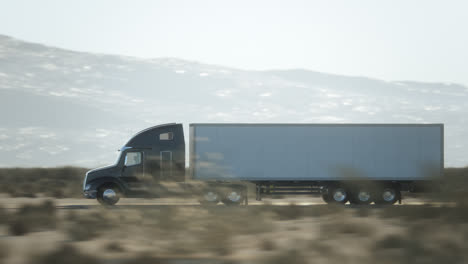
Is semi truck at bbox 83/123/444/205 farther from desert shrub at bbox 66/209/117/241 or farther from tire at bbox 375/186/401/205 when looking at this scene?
desert shrub at bbox 66/209/117/241

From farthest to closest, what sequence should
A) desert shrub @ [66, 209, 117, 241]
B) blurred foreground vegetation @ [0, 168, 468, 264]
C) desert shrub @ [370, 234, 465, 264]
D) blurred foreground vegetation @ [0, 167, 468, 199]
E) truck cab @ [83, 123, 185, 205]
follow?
blurred foreground vegetation @ [0, 167, 468, 199] → truck cab @ [83, 123, 185, 205] → desert shrub @ [66, 209, 117, 241] → blurred foreground vegetation @ [0, 168, 468, 264] → desert shrub @ [370, 234, 465, 264]

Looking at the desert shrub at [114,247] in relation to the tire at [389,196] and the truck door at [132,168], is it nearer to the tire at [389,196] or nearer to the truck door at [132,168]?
Answer: the truck door at [132,168]

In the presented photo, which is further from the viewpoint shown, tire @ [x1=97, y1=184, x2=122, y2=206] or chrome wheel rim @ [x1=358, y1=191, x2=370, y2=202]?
chrome wheel rim @ [x1=358, y1=191, x2=370, y2=202]

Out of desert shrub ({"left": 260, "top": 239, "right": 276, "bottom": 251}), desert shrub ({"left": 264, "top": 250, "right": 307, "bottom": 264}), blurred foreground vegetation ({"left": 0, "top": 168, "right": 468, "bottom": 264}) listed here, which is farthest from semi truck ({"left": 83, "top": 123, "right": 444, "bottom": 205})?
desert shrub ({"left": 264, "top": 250, "right": 307, "bottom": 264})

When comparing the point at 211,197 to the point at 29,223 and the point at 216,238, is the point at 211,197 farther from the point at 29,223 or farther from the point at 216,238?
the point at 216,238

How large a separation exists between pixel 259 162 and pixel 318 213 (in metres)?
8.68

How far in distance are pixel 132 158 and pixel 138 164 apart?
40 cm

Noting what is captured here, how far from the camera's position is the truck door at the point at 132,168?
993 inches

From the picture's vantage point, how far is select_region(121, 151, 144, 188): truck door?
82.7 ft

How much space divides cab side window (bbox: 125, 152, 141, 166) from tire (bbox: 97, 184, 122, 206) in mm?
1214

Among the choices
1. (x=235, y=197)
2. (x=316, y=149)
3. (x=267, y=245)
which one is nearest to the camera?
(x=267, y=245)

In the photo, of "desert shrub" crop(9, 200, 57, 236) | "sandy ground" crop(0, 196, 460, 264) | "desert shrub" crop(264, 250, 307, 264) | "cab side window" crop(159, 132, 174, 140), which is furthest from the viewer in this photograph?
"cab side window" crop(159, 132, 174, 140)

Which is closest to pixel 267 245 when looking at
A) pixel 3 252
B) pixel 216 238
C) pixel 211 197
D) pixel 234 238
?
pixel 234 238

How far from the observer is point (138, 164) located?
82.7 feet
